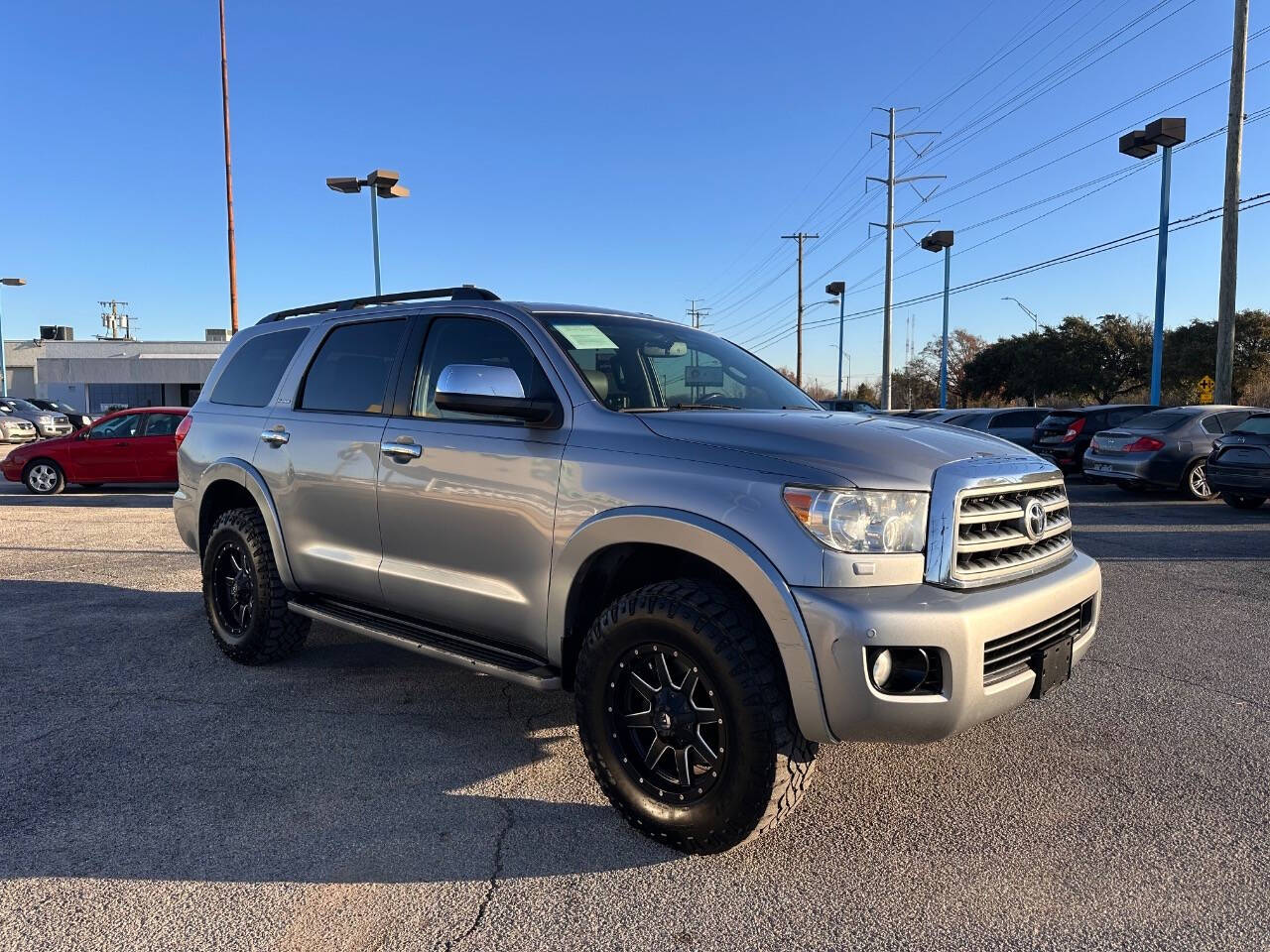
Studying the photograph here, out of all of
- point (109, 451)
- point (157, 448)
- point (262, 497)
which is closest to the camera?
point (262, 497)

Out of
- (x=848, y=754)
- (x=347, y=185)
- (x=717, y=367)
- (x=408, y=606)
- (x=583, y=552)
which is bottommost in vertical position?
(x=848, y=754)

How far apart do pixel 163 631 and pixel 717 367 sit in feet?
13.5

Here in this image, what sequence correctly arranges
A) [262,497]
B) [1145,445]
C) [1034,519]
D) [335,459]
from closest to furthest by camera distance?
[1034,519] < [335,459] < [262,497] < [1145,445]

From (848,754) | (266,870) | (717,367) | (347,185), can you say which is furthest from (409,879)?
(347,185)

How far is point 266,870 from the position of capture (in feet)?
9.38

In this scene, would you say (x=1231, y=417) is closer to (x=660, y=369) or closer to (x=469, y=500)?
(x=660, y=369)

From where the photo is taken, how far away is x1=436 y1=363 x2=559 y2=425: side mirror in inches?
133

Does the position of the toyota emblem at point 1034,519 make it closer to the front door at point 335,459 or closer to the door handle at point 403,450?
the door handle at point 403,450

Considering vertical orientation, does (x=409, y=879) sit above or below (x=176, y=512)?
below

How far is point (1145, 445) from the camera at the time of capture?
13.6m

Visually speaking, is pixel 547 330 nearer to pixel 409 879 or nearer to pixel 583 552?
pixel 583 552

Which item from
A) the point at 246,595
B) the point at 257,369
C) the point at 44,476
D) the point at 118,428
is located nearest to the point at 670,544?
the point at 246,595

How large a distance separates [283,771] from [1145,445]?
45.1 ft

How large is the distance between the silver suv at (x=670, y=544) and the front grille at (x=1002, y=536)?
12mm
